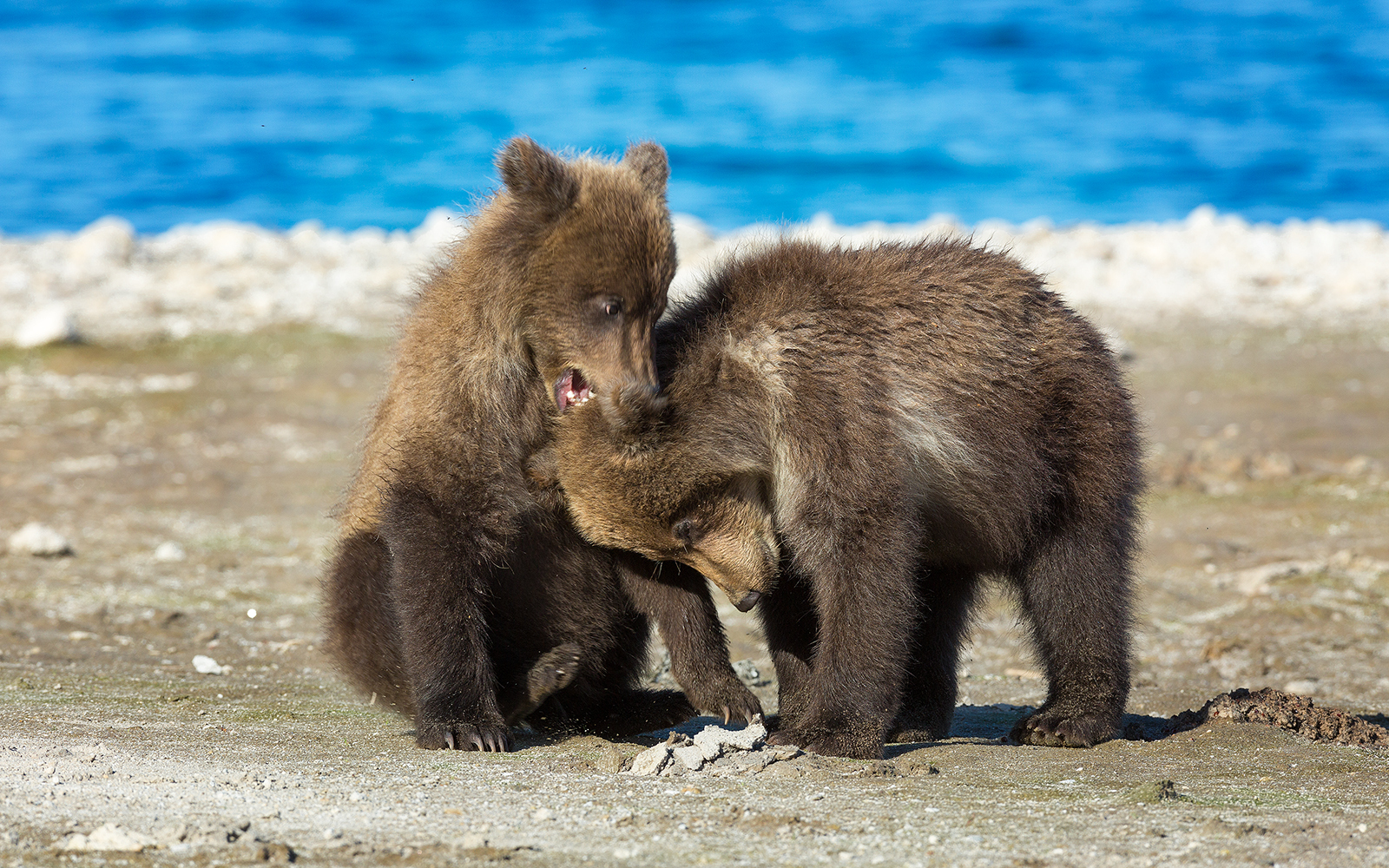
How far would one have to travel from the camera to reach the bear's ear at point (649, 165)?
5875mm

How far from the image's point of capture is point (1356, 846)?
3.83m

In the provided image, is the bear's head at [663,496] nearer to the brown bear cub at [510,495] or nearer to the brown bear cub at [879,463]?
the brown bear cub at [879,463]

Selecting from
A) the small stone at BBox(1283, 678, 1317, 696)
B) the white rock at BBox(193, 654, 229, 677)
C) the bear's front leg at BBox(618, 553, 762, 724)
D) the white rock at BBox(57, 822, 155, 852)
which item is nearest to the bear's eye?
the bear's front leg at BBox(618, 553, 762, 724)

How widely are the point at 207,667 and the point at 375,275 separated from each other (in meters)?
10.8

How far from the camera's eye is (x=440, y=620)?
509cm

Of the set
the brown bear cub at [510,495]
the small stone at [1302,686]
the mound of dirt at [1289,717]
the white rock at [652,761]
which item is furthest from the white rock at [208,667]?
the small stone at [1302,686]

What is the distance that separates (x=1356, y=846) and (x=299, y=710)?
160 inches

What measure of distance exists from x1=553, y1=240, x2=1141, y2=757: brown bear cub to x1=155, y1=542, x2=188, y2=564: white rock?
4.31m

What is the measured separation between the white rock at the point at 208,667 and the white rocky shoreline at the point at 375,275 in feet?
24.5

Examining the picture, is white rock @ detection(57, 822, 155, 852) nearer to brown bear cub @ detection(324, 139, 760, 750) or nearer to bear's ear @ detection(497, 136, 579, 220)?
brown bear cub @ detection(324, 139, 760, 750)

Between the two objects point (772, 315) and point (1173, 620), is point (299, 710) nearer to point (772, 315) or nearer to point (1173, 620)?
point (772, 315)

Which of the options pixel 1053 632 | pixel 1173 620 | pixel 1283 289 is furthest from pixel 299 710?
pixel 1283 289

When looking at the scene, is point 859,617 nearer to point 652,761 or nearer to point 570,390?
point 652,761

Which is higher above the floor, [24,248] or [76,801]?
[24,248]
